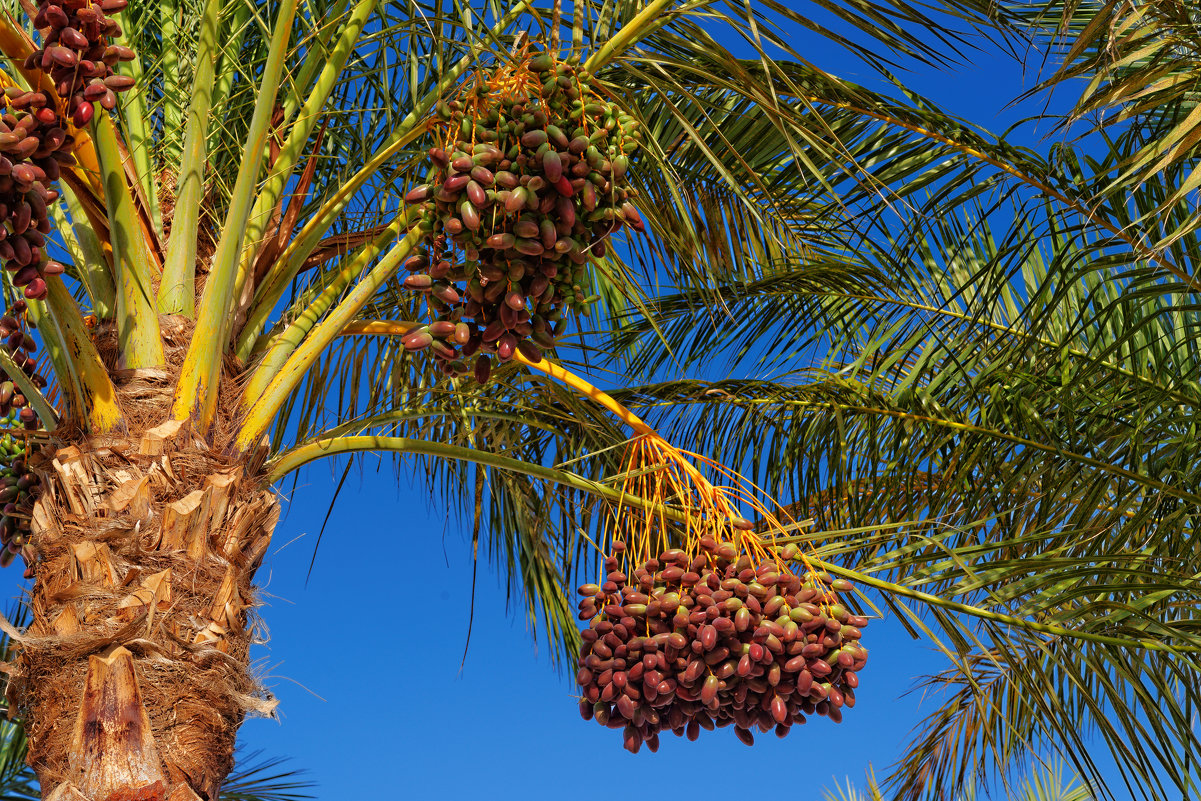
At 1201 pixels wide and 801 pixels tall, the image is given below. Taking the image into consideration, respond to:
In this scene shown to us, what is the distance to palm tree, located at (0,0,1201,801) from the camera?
2109 mm

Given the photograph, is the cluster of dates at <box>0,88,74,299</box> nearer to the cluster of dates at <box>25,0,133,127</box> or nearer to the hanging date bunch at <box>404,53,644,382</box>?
the cluster of dates at <box>25,0,133,127</box>

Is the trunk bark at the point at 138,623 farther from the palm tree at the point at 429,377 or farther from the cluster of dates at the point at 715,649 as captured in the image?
the cluster of dates at the point at 715,649

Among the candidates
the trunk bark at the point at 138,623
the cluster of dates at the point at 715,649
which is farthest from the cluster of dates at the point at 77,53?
the cluster of dates at the point at 715,649

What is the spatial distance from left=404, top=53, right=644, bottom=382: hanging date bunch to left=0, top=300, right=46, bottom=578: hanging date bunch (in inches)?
45.4

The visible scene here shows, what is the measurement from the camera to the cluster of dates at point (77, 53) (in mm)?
1818

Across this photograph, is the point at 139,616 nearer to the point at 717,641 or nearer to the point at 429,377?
the point at 717,641

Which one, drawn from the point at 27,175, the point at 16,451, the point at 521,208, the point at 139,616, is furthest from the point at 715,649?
the point at 16,451

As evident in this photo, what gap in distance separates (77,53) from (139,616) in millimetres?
1009

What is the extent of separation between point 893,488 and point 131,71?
8.49 ft

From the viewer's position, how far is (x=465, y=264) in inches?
76.8

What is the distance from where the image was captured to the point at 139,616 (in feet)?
6.79

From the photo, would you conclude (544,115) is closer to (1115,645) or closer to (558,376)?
(558,376)

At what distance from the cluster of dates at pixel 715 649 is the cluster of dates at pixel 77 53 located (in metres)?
1.33

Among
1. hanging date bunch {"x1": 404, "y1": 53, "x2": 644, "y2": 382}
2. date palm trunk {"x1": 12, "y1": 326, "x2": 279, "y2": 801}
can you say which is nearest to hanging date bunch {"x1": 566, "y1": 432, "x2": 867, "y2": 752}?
hanging date bunch {"x1": 404, "y1": 53, "x2": 644, "y2": 382}
